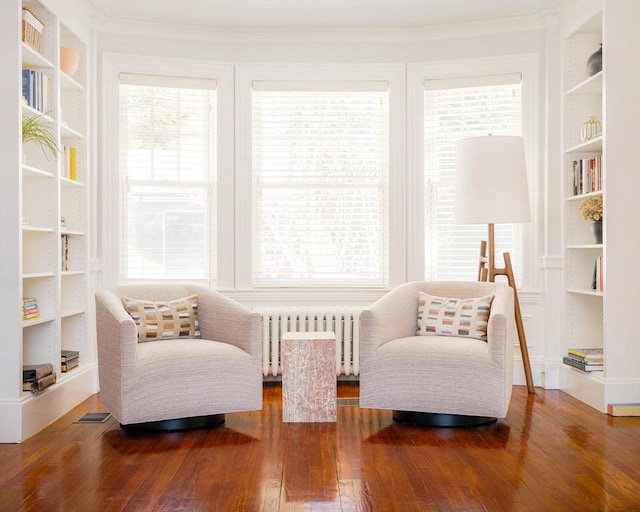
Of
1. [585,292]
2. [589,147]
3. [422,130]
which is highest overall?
[422,130]

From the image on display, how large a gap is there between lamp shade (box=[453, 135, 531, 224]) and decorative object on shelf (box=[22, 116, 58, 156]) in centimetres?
268

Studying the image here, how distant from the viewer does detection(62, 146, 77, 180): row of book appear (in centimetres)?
459

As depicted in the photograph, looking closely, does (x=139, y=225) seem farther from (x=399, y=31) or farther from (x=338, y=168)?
(x=399, y=31)

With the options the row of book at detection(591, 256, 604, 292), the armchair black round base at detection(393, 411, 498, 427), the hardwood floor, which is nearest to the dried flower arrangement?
the row of book at detection(591, 256, 604, 292)

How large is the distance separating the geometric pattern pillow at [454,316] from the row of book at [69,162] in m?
2.55

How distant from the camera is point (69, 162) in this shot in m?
4.67

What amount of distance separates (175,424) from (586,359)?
2.72 m

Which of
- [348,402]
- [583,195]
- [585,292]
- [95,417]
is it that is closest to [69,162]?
[95,417]

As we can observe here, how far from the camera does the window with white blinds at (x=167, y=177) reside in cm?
525

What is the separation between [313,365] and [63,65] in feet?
8.55

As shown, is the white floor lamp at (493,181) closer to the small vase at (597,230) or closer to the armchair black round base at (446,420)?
the small vase at (597,230)

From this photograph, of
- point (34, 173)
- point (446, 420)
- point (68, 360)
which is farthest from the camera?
point (68, 360)

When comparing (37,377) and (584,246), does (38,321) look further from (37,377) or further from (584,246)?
(584,246)

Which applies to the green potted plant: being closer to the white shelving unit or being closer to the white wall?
the white wall
